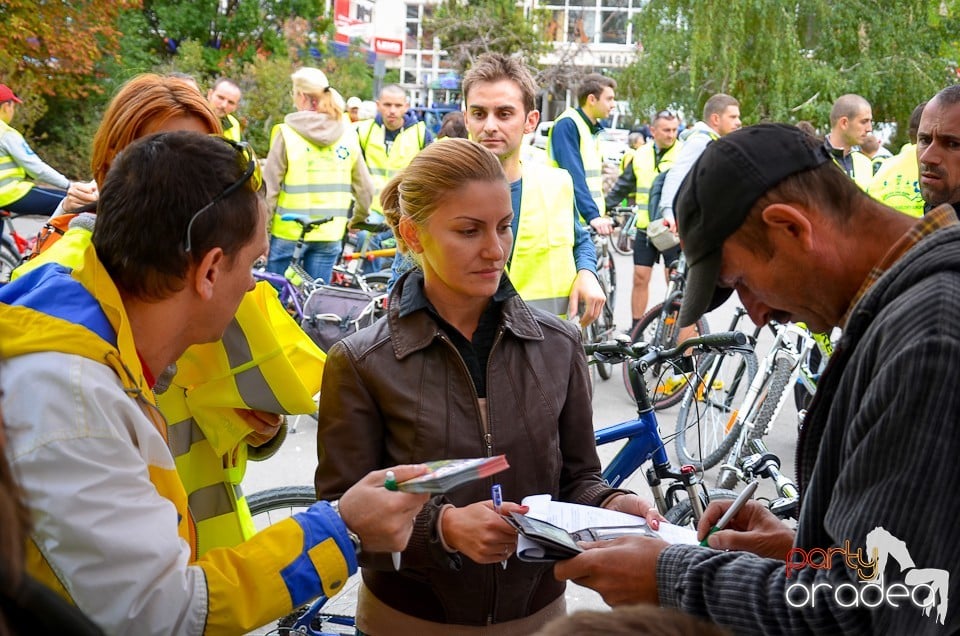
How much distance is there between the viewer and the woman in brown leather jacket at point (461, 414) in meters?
2.43

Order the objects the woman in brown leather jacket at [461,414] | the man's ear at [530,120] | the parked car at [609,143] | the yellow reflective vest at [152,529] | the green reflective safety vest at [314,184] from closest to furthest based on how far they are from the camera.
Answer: the yellow reflective vest at [152,529] < the woman in brown leather jacket at [461,414] < the man's ear at [530,120] < the green reflective safety vest at [314,184] < the parked car at [609,143]

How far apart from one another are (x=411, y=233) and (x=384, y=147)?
32.5 feet

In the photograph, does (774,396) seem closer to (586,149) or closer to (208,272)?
(586,149)

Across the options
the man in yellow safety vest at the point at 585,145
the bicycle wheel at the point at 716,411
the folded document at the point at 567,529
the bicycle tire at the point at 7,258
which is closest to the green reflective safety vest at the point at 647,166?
the man in yellow safety vest at the point at 585,145

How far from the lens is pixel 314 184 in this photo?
8.30 metres

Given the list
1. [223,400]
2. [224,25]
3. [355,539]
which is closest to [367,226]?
[223,400]

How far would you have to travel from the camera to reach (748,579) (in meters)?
1.68

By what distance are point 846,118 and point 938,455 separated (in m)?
8.18

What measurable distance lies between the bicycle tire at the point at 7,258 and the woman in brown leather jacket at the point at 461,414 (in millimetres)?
9591

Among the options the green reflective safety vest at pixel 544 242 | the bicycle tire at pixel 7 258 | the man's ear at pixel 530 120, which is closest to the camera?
the green reflective safety vest at pixel 544 242

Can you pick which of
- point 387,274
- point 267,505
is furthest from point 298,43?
point 267,505

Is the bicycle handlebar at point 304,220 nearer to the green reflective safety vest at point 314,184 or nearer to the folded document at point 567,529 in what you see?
the green reflective safety vest at point 314,184

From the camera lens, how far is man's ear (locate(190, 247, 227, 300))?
1972 mm

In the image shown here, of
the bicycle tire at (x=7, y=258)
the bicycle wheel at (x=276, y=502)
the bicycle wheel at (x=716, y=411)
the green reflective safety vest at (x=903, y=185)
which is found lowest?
the bicycle tire at (x=7, y=258)
